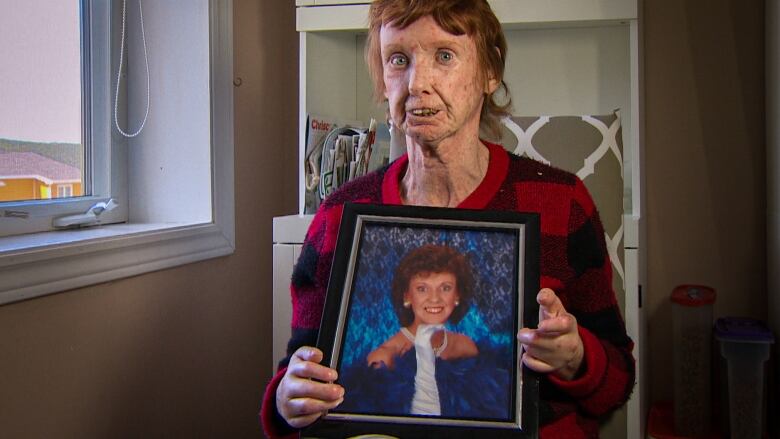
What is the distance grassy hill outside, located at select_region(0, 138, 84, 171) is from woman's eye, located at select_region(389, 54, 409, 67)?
92 cm

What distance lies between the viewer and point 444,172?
2.76ft

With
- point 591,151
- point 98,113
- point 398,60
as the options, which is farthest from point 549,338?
point 98,113

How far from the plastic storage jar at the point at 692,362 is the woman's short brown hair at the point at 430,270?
1.20m

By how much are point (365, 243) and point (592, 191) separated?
0.59 metres

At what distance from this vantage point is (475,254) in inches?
30.6

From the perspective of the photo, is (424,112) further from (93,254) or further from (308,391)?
(93,254)

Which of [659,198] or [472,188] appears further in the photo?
[659,198]

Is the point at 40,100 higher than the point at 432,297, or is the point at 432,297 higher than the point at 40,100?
the point at 40,100

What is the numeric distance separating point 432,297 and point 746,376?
4.05 ft

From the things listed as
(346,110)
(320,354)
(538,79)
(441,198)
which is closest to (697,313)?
(538,79)

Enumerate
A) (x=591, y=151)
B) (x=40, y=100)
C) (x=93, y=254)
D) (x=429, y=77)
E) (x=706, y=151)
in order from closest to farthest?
(x=429, y=77)
(x=591, y=151)
(x=93, y=254)
(x=40, y=100)
(x=706, y=151)

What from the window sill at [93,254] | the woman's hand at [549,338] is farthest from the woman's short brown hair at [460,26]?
the window sill at [93,254]

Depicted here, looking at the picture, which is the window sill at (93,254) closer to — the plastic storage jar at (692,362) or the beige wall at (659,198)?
the beige wall at (659,198)

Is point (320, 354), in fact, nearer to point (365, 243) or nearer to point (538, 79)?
point (365, 243)
